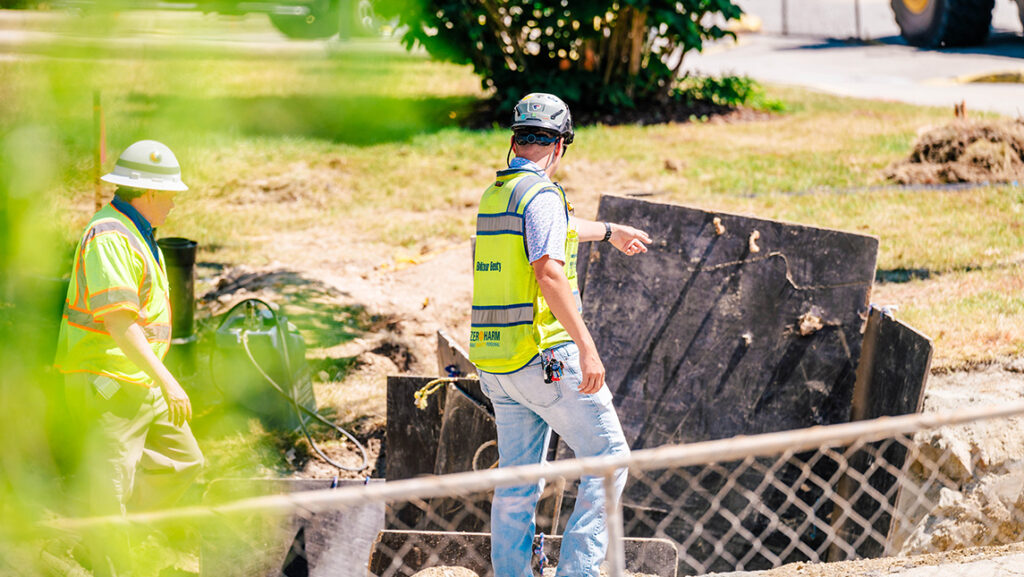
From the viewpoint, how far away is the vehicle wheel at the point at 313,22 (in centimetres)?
504

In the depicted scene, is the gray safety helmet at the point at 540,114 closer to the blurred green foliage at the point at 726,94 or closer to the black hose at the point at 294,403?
the black hose at the point at 294,403

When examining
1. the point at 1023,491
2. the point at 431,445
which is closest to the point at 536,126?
the point at 431,445

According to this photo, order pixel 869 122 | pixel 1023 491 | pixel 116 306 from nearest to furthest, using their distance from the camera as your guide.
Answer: pixel 116 306 < pixel 1023 491 < pixel 869 122

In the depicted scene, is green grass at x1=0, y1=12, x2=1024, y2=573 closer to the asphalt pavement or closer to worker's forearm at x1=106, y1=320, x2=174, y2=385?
worker's forearm at x1=106, y1=320, x2=174, y2=385

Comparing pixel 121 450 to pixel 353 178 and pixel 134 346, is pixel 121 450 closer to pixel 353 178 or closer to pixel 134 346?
pixel 134 346

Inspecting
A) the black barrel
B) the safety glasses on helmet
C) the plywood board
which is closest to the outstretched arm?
the safety glasses on helmet

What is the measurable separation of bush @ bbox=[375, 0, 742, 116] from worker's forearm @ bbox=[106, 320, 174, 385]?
28.2 feet

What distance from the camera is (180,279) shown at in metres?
5.63

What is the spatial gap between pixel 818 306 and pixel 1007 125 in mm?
5598

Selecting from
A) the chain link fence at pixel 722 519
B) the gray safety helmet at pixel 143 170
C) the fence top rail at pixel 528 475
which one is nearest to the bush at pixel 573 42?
the chain link fence at pixel 722 519

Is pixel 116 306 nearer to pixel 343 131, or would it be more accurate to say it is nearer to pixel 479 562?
pixel 479 562

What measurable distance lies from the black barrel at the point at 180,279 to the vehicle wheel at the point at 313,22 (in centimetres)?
141

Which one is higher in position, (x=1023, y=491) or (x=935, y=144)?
(x=935, y=144)

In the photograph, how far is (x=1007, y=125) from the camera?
9.34 m
